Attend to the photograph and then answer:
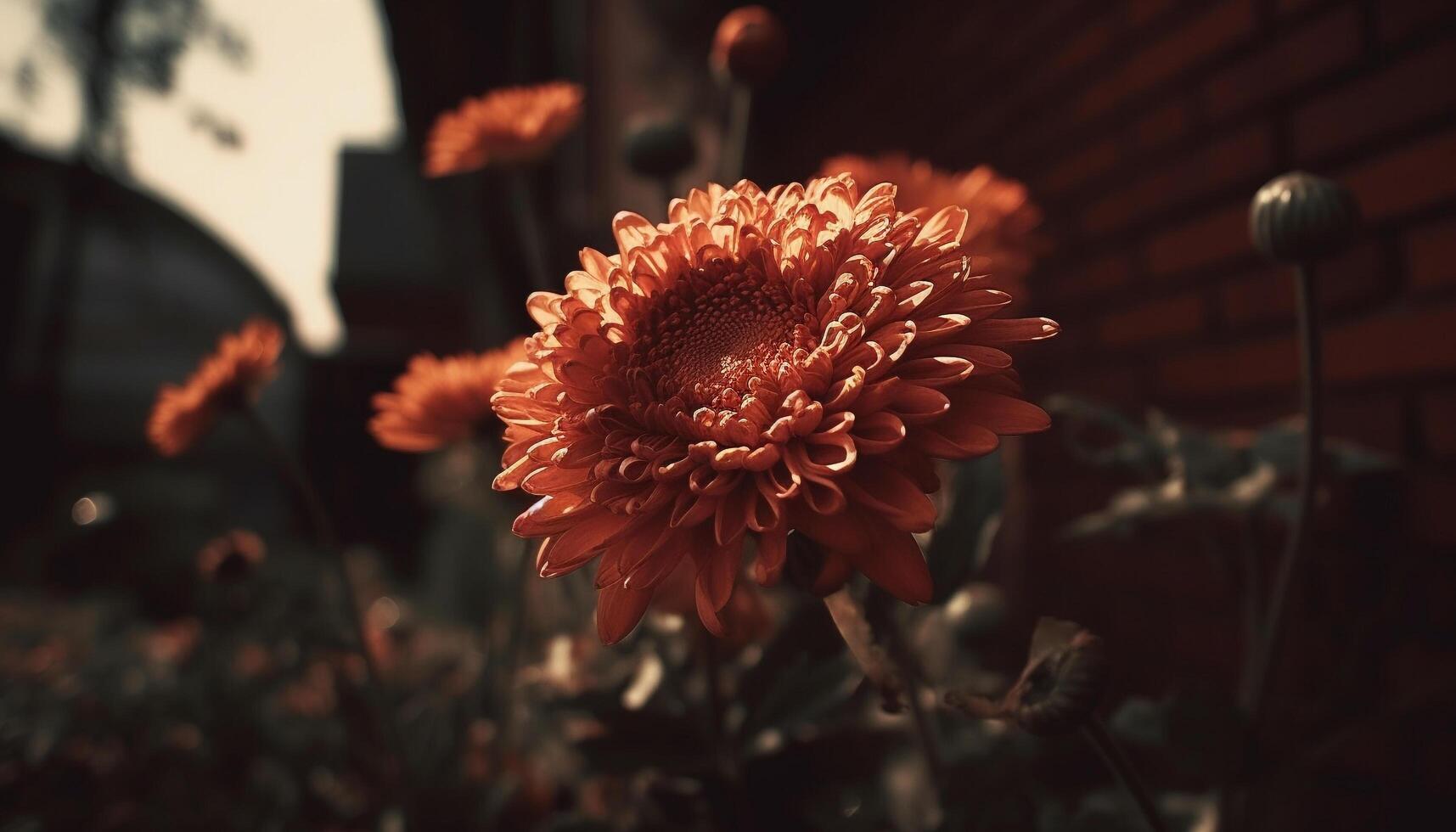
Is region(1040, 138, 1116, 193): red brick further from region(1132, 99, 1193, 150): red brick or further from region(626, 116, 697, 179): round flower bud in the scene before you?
region(626, 116, 697, 179): round flower bud

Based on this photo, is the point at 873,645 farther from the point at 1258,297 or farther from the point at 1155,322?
the point at 1155,322

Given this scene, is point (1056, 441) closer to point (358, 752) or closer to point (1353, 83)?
point (1353, 83)

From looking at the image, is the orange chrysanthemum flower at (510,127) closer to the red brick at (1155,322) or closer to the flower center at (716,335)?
the flower center at (716,335)

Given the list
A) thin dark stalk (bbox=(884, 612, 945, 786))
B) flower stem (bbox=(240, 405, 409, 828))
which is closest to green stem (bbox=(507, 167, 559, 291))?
flower stem (bbox=(240, 405, 409, 828))

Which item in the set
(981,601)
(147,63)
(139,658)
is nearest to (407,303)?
(147,63)

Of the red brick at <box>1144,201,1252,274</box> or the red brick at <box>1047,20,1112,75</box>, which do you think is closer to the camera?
the red brick at <box>1144,201,1252,274</box>

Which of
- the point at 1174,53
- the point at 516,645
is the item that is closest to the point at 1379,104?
the point at 1174,53
